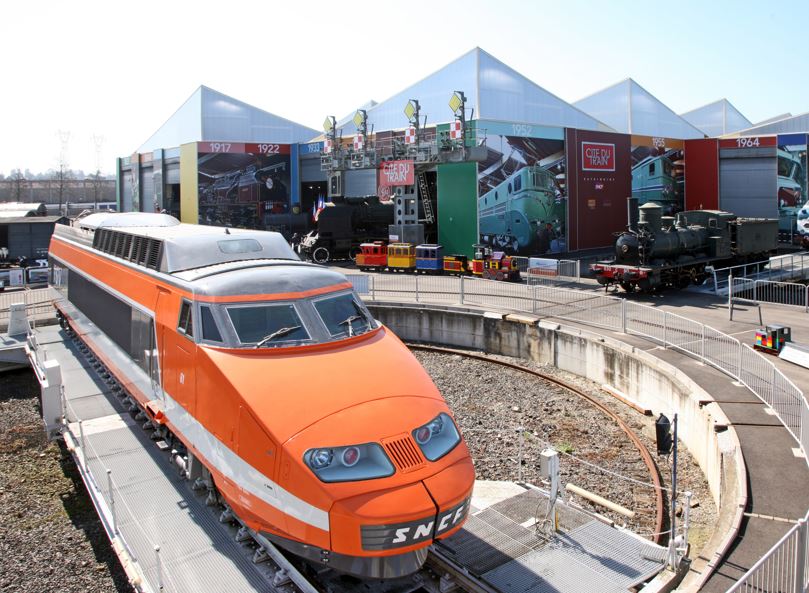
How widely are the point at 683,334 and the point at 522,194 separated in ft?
65.9

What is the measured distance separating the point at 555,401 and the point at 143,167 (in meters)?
50.9

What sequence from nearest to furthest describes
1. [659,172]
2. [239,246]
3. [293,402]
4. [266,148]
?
[293,402], [239,246], [659,172], [266,148]

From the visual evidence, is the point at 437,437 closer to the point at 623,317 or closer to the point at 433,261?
the point at 623,317

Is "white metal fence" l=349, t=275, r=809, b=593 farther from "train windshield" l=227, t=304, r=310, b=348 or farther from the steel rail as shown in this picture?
"train windshield" l=227, t=304, r=310, b=348

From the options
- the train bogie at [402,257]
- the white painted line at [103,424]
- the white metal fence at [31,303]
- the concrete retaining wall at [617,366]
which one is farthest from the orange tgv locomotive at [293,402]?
the train bogie at [402,257]

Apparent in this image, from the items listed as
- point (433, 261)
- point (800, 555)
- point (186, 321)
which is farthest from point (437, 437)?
point (433, 261)

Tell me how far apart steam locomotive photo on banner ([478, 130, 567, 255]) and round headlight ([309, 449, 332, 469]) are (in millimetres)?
29511

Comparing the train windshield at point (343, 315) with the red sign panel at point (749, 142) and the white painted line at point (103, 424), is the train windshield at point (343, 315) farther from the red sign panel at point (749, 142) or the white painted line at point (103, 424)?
the red sign panel at point (749, 142)

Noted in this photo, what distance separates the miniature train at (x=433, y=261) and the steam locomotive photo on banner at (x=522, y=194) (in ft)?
6.71

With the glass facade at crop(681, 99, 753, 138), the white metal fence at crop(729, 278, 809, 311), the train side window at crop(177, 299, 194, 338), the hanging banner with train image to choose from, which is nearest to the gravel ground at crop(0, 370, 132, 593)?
Answer: the train side window at crop(177, 299, 194, 338)

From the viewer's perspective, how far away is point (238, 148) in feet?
156

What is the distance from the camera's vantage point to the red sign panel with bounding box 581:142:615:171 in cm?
3866

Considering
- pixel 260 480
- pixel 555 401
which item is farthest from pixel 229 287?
pixel 555 401

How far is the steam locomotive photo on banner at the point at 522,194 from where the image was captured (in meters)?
35.2
